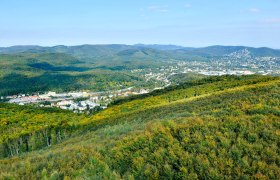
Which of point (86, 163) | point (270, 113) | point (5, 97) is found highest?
point (270, 113)

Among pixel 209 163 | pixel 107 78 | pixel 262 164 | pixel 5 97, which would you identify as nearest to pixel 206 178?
pixel 209 163

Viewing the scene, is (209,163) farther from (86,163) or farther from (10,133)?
(10,133)

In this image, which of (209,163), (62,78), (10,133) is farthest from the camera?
(62,78)

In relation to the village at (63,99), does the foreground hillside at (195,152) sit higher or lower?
higher

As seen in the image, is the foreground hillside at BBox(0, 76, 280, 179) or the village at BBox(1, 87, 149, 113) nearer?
the foreground hillside at BBox(0, 76, 280, 179)

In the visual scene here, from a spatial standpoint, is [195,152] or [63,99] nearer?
[195,152]

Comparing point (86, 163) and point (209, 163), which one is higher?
point (209, 163)

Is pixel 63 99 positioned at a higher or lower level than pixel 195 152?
lower

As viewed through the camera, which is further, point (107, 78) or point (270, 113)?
point (107, 78)

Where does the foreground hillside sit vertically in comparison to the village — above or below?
above

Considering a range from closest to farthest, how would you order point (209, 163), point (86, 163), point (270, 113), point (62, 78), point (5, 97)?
point (209, 163)
point (86, 163)
point (270, 113)
point (5, 97)
point (62, 78)

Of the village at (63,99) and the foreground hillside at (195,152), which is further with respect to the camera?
the village at (63,99)

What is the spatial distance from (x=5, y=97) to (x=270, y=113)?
129m

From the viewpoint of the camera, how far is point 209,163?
34.6 feet
